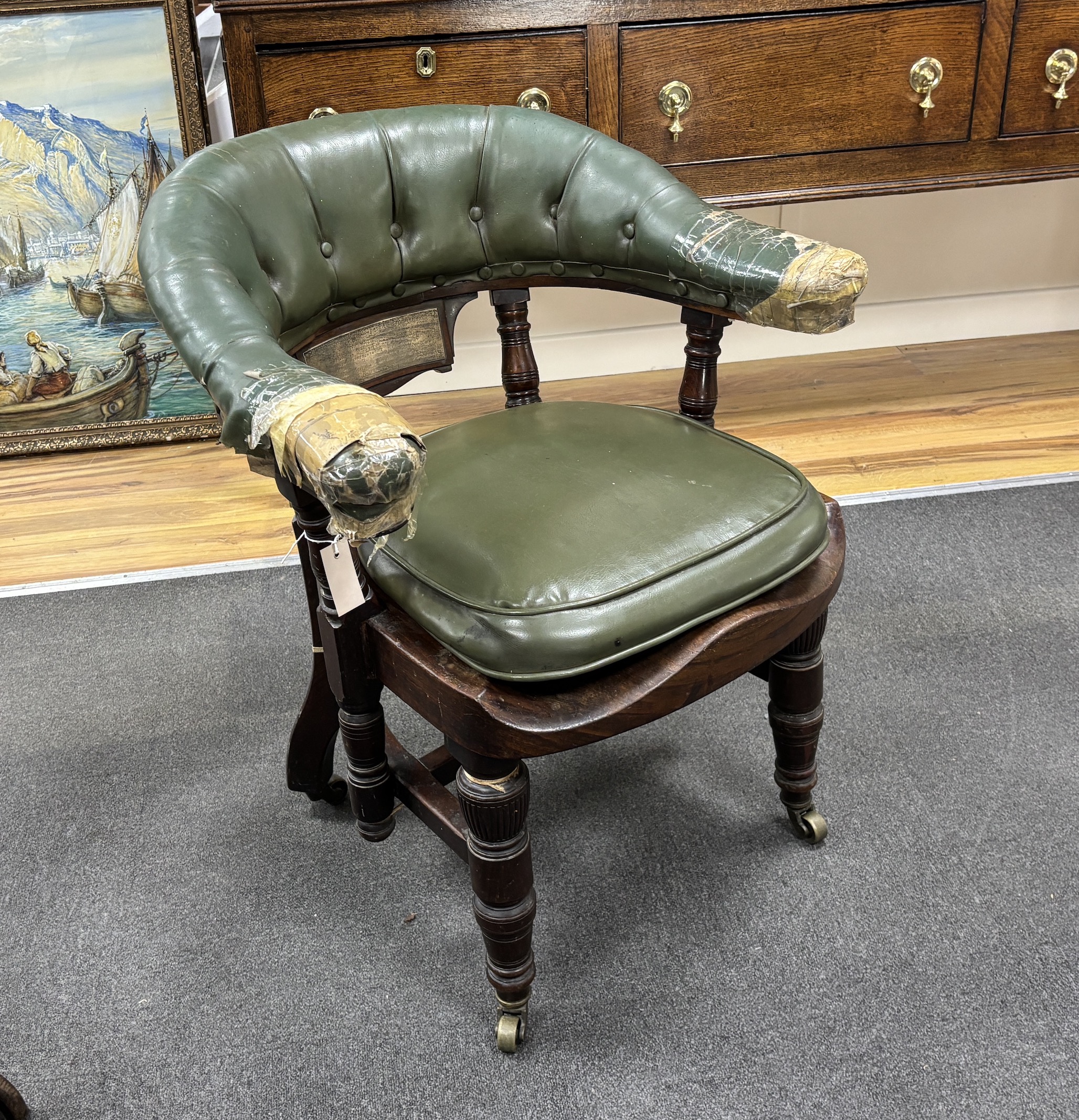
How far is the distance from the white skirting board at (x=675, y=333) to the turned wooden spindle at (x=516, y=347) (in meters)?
1.20

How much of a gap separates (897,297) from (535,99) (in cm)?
124

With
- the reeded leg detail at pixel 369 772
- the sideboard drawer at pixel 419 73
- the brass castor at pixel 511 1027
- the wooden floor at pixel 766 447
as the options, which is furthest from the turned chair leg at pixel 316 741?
the sideboard drawer at pixel 419 73

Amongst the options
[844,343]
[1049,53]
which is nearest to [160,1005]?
[1049,53]

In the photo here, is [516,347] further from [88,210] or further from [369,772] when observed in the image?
[88,210]

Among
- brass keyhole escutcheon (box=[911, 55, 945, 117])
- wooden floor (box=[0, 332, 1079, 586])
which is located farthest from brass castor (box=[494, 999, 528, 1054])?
brass keyhole escutcheon (box=[911, 55, 945, 117])

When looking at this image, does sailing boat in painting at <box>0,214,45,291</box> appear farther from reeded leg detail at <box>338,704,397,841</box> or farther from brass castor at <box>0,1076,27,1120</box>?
brass castor at <box>0,1076,27,1120</box>

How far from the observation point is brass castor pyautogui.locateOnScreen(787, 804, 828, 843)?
49.4 inches

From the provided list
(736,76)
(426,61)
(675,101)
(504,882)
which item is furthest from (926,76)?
(504,882)

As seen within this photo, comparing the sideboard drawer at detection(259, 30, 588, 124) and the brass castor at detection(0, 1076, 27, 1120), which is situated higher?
the sideboard drawer at detection(259, 30, 588, 124)

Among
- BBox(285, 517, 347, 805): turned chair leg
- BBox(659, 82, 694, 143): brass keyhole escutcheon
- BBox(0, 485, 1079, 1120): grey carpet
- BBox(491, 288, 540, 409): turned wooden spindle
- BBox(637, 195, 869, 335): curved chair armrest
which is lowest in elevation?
BBox(0, 485, 1079, 1120): grey carpet

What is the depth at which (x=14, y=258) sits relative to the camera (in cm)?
221

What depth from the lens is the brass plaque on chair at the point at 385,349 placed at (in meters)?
1.16

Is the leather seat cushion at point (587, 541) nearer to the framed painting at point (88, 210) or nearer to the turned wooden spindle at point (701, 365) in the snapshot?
the turned wooden spindle at point (701, 365)

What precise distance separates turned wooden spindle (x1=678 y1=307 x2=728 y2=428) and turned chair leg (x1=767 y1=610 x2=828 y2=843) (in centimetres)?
26
